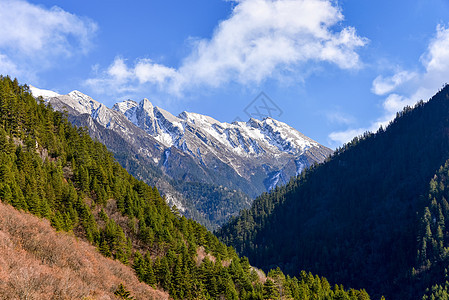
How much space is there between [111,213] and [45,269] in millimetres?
54726

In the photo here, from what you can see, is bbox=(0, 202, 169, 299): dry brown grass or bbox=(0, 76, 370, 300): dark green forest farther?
bbox=(0, 76, 370, 300): dark green forest

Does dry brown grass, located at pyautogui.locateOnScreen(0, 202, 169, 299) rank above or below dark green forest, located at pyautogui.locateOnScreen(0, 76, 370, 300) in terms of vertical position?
below

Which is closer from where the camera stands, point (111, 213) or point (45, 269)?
point (45, 269)

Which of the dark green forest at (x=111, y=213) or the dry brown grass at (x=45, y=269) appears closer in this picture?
the dry brown grass at (x=45, y=269)

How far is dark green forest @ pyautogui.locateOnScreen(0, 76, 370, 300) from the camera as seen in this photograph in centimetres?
7831

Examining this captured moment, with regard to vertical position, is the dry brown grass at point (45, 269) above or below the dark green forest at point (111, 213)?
below

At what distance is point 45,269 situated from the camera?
134 feet

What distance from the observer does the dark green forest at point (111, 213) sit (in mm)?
78312

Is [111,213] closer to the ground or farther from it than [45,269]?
farther from it

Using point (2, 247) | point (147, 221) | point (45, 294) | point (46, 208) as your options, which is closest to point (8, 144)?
point (46, 208)

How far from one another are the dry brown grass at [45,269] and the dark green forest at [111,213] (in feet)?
47.2

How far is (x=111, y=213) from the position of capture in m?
94.6

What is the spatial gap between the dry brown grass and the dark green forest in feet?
47.2

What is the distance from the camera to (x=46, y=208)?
240ft
